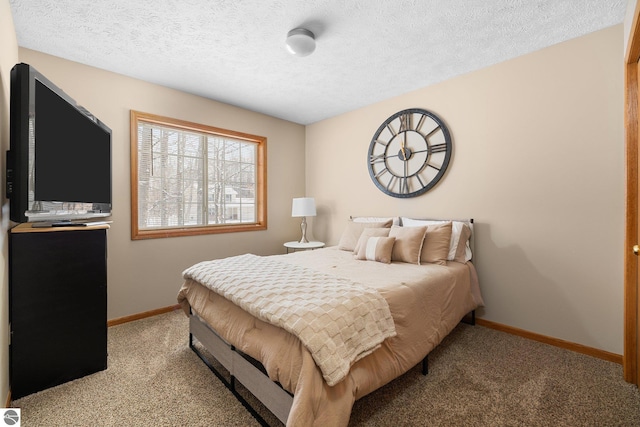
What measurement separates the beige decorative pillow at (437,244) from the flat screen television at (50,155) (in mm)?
2785

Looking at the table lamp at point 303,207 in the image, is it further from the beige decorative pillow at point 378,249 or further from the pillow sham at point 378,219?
the beige decorative pillow at point 378,249

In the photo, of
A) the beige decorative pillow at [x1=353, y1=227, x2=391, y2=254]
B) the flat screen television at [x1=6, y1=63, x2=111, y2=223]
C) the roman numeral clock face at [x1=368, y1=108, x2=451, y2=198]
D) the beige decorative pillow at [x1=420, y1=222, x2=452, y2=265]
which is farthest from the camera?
the roman numeral clock face at [x1=368, y1=108, x2=451, y2=198]

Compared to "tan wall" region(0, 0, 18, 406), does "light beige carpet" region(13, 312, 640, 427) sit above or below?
below

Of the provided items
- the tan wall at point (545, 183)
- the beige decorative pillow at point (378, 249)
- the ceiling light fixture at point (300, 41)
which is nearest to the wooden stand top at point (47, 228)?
the ceiling light fixture at point (300, 41)

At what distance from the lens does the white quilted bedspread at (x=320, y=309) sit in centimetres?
125

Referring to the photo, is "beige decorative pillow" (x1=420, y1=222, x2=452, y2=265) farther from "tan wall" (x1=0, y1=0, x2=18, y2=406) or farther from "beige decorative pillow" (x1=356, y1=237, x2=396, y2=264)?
"tan wall" (x1=0, y1=0, x2=18, y2=406)

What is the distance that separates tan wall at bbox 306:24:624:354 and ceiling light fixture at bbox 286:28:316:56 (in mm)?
1602

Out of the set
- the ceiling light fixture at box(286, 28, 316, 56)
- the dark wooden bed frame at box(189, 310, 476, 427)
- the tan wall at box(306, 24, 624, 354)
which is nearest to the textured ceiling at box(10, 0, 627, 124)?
the ceiling light fixture at box(286, 28, 316, 56)

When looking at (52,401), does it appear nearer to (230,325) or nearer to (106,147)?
(230,325)

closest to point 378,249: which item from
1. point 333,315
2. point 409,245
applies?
point 409,245

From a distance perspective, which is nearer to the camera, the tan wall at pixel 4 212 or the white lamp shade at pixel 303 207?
the tan wall at pixel 4 212

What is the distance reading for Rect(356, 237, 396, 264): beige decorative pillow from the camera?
8.63 feet

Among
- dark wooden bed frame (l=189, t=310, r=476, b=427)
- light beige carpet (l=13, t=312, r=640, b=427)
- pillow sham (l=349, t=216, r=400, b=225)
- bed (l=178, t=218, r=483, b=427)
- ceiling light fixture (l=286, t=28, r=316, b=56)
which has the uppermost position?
ceiling light fixture (l=286, t=28, r=316, b=56)

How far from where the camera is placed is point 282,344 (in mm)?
1342
